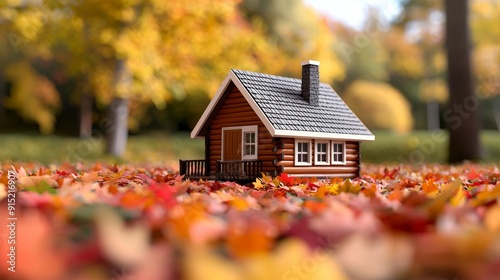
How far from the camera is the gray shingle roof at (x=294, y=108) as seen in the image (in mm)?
9648

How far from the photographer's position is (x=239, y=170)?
392 inches

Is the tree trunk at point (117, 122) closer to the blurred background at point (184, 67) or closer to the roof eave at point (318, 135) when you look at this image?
the blurred background at point (184, 67)

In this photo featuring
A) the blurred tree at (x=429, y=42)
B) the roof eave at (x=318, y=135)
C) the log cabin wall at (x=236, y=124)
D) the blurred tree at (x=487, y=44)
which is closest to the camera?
the roof eave at (x=318, y=135)

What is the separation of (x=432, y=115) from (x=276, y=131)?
28638 mm

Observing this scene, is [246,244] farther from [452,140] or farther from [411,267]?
[452,140]

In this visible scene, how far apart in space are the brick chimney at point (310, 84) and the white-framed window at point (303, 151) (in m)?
1.02

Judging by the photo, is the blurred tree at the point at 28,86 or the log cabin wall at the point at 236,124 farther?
the blurred tree at the point at 28,86

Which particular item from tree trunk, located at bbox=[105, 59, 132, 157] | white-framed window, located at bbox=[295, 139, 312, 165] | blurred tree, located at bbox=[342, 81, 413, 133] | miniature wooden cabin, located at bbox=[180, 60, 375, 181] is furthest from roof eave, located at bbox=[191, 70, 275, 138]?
blurred tree, located at bbox=[342, 81, 413, 133]

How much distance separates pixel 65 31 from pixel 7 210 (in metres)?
16.8

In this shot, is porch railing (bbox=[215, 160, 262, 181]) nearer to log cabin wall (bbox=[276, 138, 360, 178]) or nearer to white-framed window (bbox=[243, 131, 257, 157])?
white-framed window (bbox=[243, 131, 257, 157])

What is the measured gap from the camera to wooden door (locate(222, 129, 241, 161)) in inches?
413

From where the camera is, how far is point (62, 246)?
1.97 metres

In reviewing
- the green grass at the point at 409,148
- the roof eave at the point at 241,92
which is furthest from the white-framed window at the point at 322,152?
the green grass at the point at 409,148

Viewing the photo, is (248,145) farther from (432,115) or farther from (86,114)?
(432,115)
